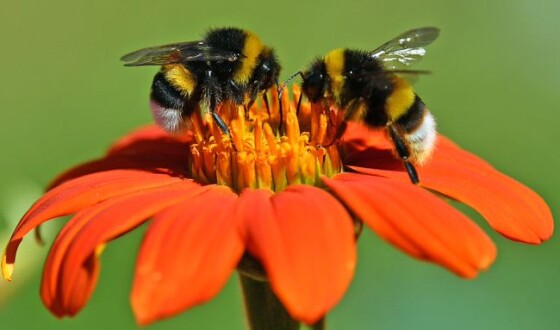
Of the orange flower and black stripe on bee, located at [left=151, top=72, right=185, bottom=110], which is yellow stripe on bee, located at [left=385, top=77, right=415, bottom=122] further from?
black stripe on bee, located at [left=151, top=72, right=185, bottom=110]

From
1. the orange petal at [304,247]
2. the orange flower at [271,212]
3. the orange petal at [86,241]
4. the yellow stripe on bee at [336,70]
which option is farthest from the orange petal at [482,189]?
the orange petal at [86,241]

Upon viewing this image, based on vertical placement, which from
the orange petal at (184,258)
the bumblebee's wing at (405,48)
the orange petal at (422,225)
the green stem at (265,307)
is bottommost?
the green stem at (265,307)

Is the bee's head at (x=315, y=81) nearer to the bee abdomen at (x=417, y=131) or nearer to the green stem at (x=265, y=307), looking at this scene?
the bee abdomen at (x=417, y=131)

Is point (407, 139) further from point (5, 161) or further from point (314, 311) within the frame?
point (5, 161)

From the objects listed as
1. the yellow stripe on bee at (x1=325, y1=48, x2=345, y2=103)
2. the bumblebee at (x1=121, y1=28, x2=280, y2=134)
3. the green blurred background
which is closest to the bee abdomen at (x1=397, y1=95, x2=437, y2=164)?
the yellow stripe on bee at (x1=325, y1=48, x2=345, y2=103)

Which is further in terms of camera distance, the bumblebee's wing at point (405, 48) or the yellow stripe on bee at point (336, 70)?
the bumblebee's wing at point (405, 48)

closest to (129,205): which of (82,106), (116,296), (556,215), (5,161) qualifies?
(116,296)

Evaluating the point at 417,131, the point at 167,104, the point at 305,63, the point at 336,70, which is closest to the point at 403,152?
the point at 417,131
